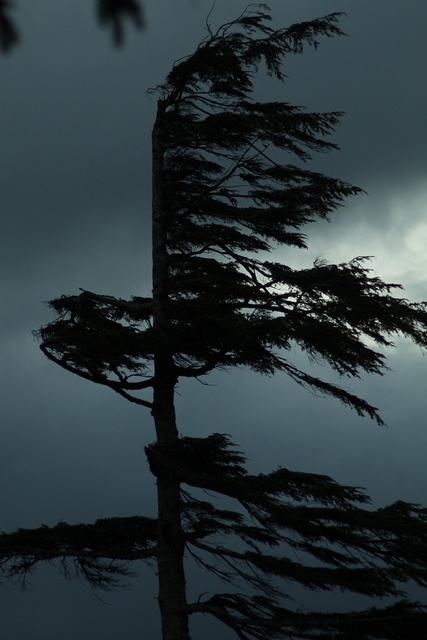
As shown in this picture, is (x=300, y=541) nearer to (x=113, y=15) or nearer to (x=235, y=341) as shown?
(x=235, y=341)

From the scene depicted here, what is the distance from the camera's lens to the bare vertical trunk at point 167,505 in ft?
44.6

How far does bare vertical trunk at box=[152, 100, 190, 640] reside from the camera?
13.6 m

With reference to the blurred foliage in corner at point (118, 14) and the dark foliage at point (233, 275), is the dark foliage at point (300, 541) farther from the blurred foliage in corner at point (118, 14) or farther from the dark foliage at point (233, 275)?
the blurred foliage in corner at point (118, 14)

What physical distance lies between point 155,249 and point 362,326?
5033 mm

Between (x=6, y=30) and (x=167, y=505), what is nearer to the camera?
(x=6, y=30)

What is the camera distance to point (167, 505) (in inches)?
559

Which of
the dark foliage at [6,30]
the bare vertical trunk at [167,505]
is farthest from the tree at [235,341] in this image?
the dark foliage at [6,30]

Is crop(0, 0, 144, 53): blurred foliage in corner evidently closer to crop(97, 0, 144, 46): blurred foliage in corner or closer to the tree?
crop(97, 0, 144, 46): blurred foliage in corner

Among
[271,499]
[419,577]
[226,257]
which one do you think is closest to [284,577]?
[271,499]

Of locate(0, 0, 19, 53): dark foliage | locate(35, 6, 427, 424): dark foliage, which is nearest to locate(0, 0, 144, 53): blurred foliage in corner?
locate(0, 0, 19, 53): dark foliage

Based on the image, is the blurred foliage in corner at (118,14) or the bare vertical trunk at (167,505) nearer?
the blurred foliage in corner at (118,14)

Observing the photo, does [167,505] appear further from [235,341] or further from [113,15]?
[113,15]

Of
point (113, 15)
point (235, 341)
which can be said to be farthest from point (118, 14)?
point (235, 341)

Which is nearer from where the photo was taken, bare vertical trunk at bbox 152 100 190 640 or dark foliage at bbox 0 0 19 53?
dark foliage at bbox 0 0 19 53
